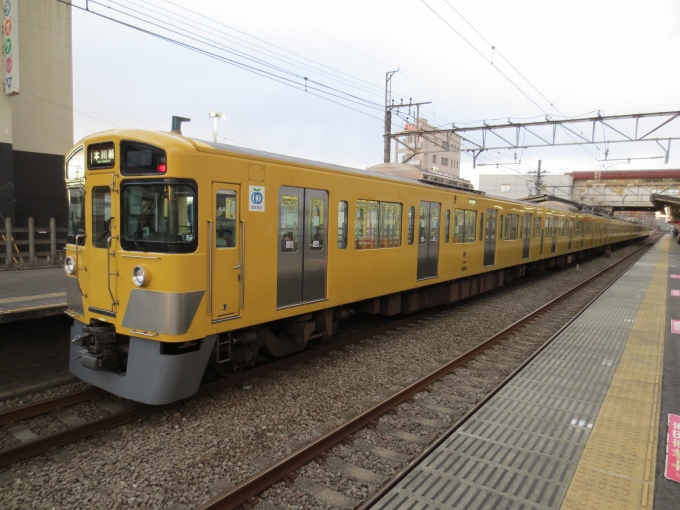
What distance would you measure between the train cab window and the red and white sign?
179 inches

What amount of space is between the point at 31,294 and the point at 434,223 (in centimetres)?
739

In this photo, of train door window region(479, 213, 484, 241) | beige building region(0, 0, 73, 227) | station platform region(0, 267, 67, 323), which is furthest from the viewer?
beige building region(0, 0, 73, 227)

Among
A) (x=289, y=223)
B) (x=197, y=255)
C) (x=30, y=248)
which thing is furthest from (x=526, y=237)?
(x=30, y=248)

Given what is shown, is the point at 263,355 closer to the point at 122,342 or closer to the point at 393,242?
the point at 122,342

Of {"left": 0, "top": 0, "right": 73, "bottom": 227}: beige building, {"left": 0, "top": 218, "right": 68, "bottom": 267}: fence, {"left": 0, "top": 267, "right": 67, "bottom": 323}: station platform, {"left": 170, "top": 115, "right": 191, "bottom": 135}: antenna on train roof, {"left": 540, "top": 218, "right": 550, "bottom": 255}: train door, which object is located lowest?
{"left": 0, "top": 267, "right": 67, "bottom": 323}: station platform

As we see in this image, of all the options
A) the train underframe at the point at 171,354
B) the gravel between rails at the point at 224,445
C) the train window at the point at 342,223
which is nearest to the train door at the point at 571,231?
the gravel between rails at the point at 224,445

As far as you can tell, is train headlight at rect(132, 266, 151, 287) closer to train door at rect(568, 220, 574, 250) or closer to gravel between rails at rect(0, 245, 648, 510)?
gravel between rails at rect(0, 245, 648, 510)

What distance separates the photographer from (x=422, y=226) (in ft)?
30.3

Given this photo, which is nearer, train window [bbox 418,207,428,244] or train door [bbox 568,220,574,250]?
train window [bbox 418,207,428,244]

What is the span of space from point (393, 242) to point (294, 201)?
2815 mm

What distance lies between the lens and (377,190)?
7668 mm

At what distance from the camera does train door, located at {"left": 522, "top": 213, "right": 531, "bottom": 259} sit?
51.9 feet

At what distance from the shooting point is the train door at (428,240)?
30.2 feet

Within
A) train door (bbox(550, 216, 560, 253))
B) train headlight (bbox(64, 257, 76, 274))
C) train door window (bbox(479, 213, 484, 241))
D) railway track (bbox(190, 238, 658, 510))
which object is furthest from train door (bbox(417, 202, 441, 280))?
train door (bbox(550, 216, 560, 253))
